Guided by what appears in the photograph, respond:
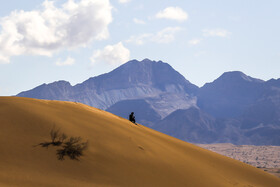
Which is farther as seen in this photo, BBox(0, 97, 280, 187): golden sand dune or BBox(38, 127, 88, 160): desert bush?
BBox(38, 127, 88, 160): desert bush

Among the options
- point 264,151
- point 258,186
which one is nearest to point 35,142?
point 258,186

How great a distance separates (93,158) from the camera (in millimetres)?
13398

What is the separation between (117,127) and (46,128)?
13.5ft

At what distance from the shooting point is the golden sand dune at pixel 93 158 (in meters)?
11.9

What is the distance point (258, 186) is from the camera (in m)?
18.1

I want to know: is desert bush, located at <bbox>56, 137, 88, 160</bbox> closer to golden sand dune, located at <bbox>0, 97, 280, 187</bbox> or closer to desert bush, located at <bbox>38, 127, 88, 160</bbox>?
desert bush, located at <bbox>38, 127, 88, 160</bbox>

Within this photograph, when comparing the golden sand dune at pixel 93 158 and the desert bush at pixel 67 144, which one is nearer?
the golden sand dune at pixel 93 158

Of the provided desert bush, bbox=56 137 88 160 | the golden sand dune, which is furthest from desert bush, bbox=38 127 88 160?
the golden sand dune

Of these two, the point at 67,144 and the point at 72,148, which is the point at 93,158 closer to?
the point at 72,148

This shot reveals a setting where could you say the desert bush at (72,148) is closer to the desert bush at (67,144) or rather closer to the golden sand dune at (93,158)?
the desert bush at (67,144)

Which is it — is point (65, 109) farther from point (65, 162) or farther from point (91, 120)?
point (65, 162)

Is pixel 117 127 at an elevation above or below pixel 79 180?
above

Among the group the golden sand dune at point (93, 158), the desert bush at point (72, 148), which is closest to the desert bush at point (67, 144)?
the desert bush at point (72, 148)

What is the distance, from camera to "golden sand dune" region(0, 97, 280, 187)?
467 inches
